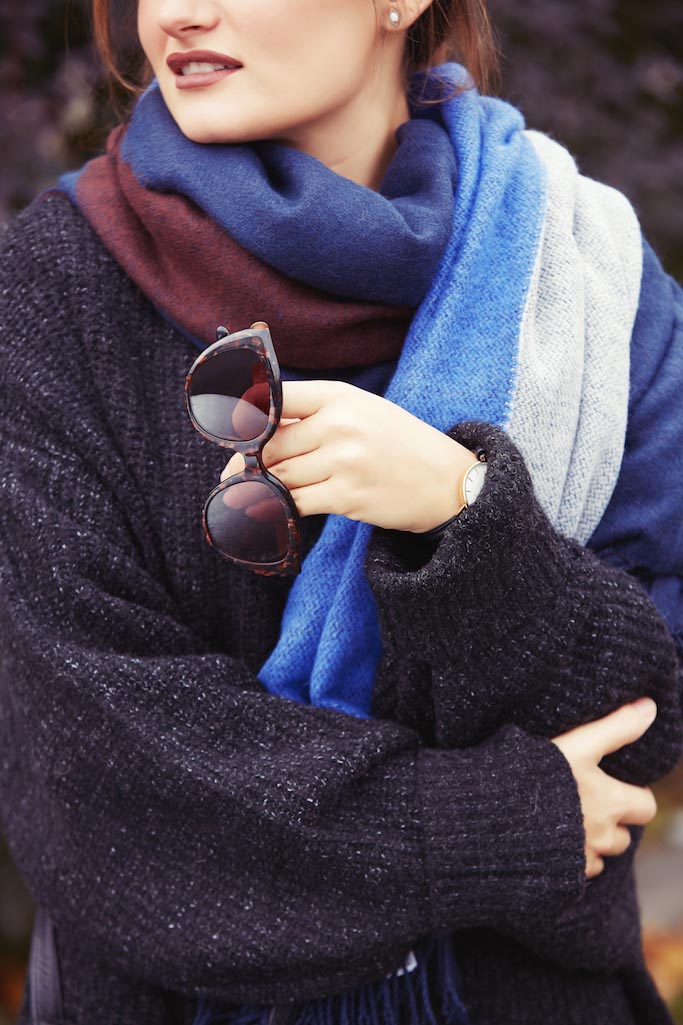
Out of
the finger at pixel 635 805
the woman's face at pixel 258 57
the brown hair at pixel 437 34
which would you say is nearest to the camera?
the woman's face at pixel 258 57

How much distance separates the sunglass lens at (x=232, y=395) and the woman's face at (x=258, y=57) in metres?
0.40

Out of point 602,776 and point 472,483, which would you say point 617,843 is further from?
point 472,483

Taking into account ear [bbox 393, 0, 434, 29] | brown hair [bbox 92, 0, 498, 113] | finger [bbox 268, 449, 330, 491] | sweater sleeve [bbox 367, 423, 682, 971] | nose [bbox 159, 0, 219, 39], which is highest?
nose [bbox 159, 0, 219, 39]

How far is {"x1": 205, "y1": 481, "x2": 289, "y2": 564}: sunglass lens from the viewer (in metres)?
1.04

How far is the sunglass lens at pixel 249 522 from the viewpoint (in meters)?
1.04

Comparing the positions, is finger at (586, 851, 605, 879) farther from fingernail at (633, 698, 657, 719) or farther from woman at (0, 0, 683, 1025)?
fingernail at (633, 698, 657, 719)

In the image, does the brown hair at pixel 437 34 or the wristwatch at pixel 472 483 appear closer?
the wristwatch at pixel 472 483

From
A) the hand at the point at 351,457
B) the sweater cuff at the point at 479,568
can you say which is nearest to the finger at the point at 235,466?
the hand at the point at 351,457

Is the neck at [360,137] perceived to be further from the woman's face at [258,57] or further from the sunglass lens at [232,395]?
the sunglass lens at [232,395]

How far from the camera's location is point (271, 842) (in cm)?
118

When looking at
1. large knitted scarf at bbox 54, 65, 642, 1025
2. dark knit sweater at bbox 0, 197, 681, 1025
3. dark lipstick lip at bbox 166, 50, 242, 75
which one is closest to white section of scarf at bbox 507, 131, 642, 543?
large knitted scarf at bbox 54, 65, 642, 1025

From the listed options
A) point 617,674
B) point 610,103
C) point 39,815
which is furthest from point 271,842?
point 610,103

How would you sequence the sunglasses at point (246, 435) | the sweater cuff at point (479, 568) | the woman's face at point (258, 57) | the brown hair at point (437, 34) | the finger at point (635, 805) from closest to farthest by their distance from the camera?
the sunglasses at point (246, 435) < the sweater cuff at point (479, 568) < the woman's face at point (258, 57) < the finger at point (635, 805) < the brown hair at point (437, 34)

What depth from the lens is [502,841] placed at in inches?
47.1
